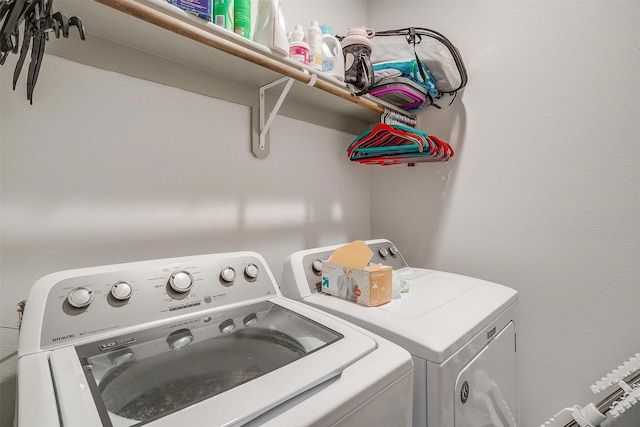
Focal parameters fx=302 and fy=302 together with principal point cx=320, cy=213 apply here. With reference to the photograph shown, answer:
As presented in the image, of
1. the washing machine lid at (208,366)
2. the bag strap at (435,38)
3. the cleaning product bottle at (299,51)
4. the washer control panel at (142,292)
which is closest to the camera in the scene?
the washing machine lid at (208,366)

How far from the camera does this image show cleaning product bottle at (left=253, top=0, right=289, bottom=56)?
1.03 metres

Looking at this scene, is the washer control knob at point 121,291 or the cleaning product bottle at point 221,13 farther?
the cleaning product bottle at point 221,13

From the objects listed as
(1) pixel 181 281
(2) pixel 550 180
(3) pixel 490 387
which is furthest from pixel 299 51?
(3) pixel 490 387

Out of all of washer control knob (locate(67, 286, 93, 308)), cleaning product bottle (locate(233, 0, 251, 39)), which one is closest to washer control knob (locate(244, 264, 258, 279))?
washer control knob (locate(67, 286, 93, 308))

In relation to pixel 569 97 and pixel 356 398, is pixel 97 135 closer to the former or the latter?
pixel 356 398

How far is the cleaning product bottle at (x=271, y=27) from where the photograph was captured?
103 cm

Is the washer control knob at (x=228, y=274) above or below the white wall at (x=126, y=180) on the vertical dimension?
below

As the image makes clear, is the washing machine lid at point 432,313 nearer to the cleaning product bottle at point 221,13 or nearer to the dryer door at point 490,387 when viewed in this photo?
the dryer door at point 490,387

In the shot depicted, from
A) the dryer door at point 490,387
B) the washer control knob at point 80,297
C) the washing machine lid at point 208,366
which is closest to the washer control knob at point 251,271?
the washing machine lid at point 208,366

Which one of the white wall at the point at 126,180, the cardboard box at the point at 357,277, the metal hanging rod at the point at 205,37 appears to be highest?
the metal hanging rod at the point at 205,37

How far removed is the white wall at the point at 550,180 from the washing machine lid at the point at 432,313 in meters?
0.33

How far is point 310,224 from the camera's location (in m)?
1.62

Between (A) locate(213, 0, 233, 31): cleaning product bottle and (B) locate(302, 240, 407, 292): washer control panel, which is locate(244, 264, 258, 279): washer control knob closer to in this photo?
(B) locate(302, 240, 407, 292): washer control panel

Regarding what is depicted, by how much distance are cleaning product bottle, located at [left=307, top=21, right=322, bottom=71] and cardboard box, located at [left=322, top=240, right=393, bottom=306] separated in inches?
30.1
